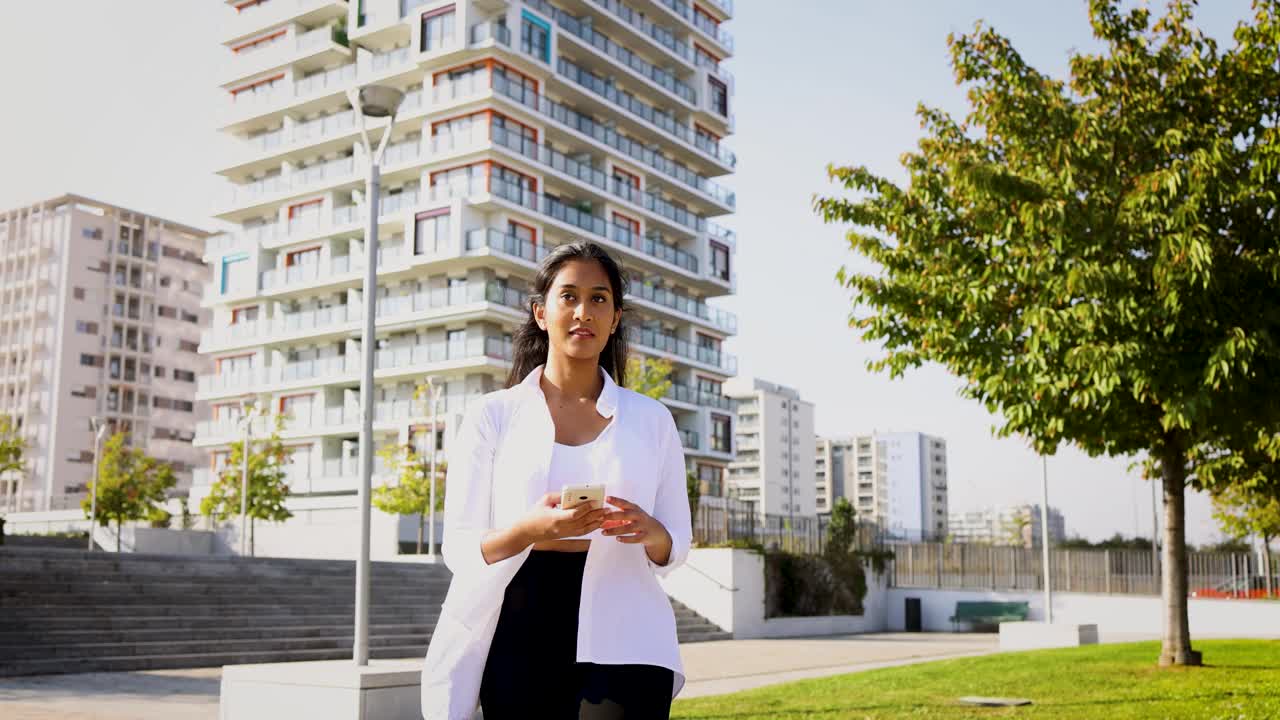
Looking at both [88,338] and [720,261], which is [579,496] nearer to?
[720,261]

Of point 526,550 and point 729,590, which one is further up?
point 526,550

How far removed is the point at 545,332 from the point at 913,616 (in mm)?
34972

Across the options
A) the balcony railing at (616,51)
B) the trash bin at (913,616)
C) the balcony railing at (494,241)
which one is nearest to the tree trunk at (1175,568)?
the trash bin at (913,616)

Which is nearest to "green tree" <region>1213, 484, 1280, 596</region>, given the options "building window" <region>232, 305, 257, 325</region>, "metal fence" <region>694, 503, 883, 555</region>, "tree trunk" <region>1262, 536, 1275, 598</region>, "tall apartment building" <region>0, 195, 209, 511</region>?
"tree trunk" <region>1262, 536, 1275, 598</region>

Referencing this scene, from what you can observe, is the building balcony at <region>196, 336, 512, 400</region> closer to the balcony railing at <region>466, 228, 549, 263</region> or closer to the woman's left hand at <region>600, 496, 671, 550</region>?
the balcony railing at <region>466, 228, 549, 263</region>

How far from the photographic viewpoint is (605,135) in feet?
196

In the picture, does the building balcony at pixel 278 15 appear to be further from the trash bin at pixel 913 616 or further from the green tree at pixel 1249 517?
the green tree at pixel 1249 517

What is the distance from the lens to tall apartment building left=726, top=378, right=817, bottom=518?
445 feet

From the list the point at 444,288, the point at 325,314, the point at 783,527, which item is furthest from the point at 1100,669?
the point at 325,314

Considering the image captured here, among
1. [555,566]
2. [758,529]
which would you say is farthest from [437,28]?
[555,566]

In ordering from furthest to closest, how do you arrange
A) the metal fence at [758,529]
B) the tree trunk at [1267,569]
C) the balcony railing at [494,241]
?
the balcony railing at [494,241] → the tree trunk at [1267,569] → the metal fence at [758,529]

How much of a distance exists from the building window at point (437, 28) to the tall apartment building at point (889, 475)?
415ft

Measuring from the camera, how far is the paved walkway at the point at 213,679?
11.4 meters

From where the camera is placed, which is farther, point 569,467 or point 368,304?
point 368,304
